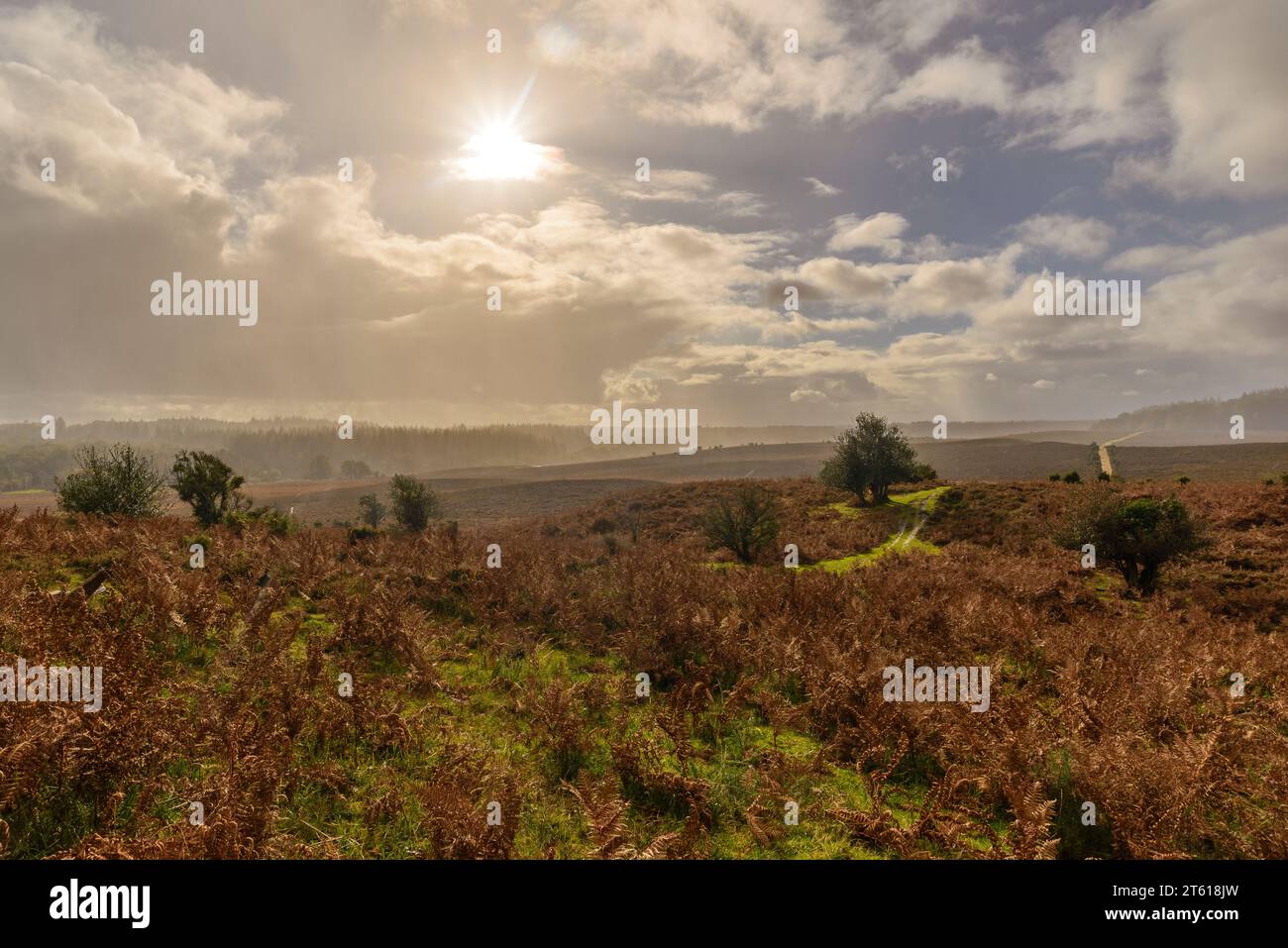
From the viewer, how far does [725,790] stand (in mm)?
5973

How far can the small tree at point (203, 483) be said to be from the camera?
21.5 metres

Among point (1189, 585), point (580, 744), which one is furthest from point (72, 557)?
point (1189, 585)

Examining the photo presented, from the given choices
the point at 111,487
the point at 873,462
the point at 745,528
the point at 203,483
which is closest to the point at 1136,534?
the point at 745,528

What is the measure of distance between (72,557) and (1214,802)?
1824 centimetres

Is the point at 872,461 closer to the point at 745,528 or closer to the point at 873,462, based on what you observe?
the point at 873,462

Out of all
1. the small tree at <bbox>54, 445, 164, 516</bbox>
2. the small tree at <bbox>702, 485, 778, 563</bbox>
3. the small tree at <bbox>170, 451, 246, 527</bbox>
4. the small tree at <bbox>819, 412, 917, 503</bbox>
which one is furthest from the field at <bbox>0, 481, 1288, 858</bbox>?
A: the small tree at <bbox>819, 412, 917, 503</bbox>

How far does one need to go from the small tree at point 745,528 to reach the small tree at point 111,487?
2433 cm

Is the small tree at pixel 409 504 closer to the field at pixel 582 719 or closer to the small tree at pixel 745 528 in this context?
the small tree at pixel 745 528

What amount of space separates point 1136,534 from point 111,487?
40887 mm

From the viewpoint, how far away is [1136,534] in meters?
21.4

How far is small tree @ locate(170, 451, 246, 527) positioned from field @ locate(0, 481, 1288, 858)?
857 centimetres

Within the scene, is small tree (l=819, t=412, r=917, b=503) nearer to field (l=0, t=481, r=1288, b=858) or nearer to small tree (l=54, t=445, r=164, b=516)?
field (l=0, t=481, r=1288, b=858)
